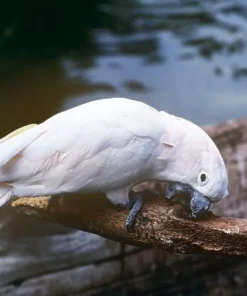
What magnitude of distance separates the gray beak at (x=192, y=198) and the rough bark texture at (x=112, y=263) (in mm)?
339

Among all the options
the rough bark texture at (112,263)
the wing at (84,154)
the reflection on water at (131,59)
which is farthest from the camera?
the reflection on water at (131,59)

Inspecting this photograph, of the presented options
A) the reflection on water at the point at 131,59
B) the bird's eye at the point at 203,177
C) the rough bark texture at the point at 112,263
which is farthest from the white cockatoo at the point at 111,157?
the reflection on water at the point at 131,59

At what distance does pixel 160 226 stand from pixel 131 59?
909 millimetres

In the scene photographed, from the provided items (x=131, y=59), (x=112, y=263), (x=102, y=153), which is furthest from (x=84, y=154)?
(x=131, y=59)

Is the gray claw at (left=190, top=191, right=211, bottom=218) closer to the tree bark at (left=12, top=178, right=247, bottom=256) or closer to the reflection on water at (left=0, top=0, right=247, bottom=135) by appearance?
the tree bark at (left=12, top=178, right=247, bottom=256)

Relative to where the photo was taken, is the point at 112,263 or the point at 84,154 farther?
the point at 112,263

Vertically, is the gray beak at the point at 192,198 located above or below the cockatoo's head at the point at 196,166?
below

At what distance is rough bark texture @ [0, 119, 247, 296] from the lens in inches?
36.9

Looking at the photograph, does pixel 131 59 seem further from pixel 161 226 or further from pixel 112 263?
pixel 161 226

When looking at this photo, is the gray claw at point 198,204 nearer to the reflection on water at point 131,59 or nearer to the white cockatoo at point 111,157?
the white cockatoo at point 111,157

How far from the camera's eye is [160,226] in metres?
0.62

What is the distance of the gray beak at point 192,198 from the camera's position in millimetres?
613

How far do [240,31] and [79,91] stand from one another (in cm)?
55

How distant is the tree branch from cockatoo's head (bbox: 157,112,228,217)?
0.02 m
